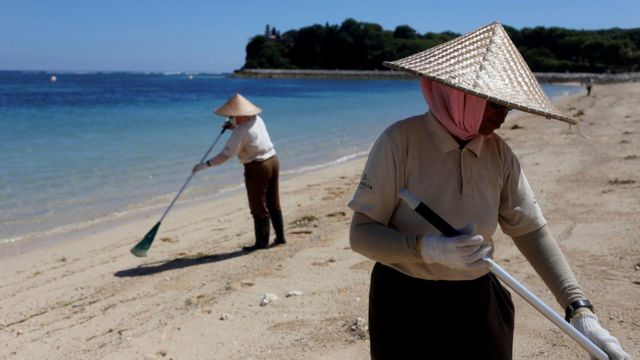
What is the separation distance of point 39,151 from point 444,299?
641 inches

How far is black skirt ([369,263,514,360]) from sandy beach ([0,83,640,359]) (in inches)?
29.6

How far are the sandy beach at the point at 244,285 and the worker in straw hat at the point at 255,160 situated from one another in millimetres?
313

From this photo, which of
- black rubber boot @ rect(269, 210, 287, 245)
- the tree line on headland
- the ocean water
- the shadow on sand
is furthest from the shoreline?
the tree line on headland

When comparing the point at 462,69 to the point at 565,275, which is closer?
the point at 462,69

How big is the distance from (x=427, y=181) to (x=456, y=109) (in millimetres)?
258

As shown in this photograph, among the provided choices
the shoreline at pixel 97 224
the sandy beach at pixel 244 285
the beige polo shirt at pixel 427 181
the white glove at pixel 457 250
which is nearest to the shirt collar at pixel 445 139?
the beige polo shirt at pixel 427 181

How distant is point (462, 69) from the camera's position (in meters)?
2.12

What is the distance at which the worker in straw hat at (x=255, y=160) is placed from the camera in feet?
21.9

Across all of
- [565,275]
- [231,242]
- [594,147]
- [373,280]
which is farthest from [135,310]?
[594,147]

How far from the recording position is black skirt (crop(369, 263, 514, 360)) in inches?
85.7

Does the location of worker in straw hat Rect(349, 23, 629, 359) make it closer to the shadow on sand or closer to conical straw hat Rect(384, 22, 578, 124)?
conical straw hat Rect(384, 22, 578, 124)

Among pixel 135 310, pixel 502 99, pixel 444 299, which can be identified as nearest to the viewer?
pixel 502 99

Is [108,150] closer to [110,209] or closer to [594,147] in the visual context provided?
[110,209]

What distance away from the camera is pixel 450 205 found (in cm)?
214
